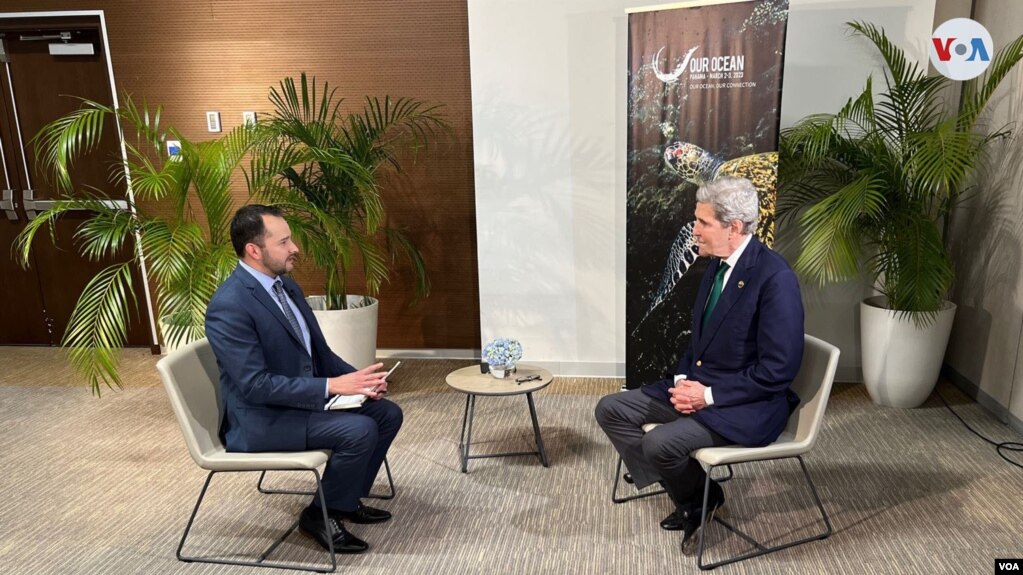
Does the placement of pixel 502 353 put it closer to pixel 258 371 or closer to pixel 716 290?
pixel 716 290

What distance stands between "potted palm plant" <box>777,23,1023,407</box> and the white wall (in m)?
0.21

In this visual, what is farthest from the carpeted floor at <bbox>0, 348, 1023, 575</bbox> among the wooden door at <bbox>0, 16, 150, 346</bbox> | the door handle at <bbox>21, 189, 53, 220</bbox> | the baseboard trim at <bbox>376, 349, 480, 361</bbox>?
the door handle at <bbox>21, 189, 53, 220</bbox>

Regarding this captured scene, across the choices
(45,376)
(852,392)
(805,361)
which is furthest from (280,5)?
(852,392)

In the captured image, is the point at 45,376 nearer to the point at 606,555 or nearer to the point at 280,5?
the point at 280,5

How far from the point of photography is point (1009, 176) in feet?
12.3

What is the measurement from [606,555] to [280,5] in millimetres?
4192

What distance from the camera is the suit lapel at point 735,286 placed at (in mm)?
2510

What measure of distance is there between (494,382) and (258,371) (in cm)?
112

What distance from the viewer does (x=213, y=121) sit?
16.7 feet

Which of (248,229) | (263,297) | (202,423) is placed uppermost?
(248,229)

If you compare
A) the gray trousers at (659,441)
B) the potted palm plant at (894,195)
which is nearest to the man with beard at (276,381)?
the gray trousers at (659,441)

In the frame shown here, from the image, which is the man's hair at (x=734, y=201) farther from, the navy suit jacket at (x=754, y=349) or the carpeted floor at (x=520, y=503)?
the carpeted floor at (x=520, y=503)

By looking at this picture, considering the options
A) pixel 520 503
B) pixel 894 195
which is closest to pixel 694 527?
pixel 520 503

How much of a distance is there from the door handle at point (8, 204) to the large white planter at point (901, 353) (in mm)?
6087
